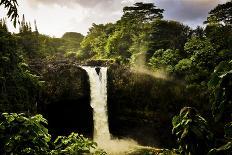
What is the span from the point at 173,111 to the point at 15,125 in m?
30.0

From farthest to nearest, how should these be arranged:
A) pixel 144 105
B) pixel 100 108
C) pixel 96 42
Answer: pixel 96 42 → pixel 100 108 → pixel 144 105

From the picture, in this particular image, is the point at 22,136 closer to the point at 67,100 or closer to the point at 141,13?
the point at 67,100

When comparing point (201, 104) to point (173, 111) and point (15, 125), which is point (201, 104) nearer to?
point (173, 111)

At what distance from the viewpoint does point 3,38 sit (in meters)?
22.1

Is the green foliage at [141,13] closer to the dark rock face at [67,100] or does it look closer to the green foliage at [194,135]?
the dark rock face at [67,100]

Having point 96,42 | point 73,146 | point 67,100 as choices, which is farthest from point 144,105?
point 73,146

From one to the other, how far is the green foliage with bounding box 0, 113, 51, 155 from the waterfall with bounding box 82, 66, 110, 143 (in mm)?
29198

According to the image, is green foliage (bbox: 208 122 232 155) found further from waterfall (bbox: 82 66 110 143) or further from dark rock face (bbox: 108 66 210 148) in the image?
waterfall (bbox: 82 66 110 143)

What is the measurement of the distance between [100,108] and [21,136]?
1204 inches

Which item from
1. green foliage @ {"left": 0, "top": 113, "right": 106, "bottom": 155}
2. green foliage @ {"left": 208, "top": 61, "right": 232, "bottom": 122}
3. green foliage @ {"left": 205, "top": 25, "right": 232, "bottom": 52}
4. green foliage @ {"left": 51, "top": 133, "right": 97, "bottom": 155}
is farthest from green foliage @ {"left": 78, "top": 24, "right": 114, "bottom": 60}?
green foliage @ {"left": 208, "top": 61, "right": 232, "bottom": 122}

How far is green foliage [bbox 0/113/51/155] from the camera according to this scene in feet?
16.8

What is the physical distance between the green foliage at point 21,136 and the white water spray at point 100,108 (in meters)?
27.9

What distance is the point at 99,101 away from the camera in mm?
35750

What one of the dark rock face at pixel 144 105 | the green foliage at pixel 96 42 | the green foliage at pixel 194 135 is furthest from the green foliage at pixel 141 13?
the green foliage at pixel 194 135
